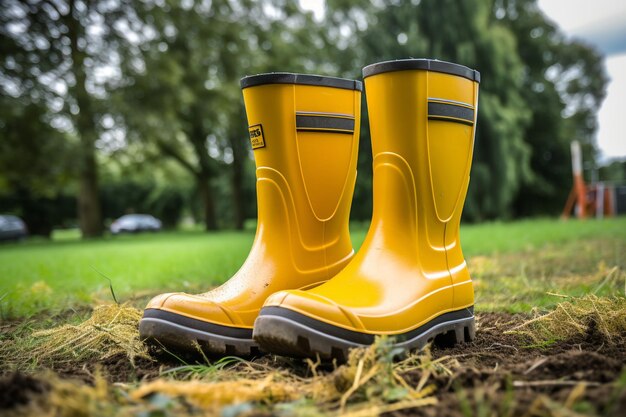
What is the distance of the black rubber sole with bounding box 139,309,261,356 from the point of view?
1375 mm

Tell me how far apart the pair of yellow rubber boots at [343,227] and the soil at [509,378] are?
0.11 m

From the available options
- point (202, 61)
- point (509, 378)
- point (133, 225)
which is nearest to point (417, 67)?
point (509, 378)

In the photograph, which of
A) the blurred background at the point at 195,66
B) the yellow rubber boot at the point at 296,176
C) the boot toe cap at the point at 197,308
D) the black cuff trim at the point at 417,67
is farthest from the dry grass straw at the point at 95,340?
the blurred background at the point at 195,66

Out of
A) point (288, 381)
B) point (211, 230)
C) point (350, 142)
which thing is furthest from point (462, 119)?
point (211, 230)

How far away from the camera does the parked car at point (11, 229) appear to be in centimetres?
1755

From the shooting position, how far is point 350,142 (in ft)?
5.52

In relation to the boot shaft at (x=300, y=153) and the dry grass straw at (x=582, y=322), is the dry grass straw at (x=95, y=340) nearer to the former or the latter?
the boot shaft at (x=300, y=153)

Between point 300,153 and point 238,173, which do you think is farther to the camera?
point 238,173

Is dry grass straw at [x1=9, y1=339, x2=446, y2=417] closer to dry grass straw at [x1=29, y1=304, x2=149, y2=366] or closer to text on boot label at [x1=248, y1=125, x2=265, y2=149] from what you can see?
dry grass straw at [x1=29, y1=304, x2=149, y2=366]

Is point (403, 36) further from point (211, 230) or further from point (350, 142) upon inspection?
point (350, 142)

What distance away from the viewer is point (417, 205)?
4.91ft

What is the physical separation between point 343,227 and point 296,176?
0.23 metres

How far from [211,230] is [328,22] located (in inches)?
314

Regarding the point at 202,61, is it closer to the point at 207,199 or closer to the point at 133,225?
the point at 207,199
